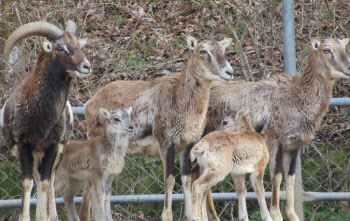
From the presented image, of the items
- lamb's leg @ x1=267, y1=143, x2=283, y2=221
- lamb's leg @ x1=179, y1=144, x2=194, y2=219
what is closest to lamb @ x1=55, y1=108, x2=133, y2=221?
lamb's leg @ x1=179, y1=144, x2=194, y2=219

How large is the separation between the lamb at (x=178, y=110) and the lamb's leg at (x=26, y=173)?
65.3 inches

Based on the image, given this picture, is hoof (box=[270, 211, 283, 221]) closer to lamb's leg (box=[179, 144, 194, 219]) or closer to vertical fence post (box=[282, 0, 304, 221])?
vertical fence post (box=[282, 0, 304, 221])

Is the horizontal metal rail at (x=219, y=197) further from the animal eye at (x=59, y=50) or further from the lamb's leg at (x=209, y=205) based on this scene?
the animal eye at (x=59, y=50)

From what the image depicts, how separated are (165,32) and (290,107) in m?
4.33

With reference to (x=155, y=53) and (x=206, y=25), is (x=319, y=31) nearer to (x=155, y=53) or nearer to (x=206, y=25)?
Result: (x=206, y=25)

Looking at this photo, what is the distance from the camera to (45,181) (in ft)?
25.2

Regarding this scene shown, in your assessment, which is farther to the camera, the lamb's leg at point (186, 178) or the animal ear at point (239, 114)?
the animal ear at point (239, 114)

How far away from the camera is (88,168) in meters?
8.45

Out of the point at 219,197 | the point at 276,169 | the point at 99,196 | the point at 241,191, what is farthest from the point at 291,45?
the point at 99,196

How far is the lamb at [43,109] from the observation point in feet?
24.6

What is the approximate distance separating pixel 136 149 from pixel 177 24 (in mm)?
4404

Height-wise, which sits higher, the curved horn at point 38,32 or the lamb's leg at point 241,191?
the curved horn at point 38,32

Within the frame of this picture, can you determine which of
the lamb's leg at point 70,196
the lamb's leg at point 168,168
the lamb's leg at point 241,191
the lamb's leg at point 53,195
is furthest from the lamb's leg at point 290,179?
the lamb's leg at point 53,195

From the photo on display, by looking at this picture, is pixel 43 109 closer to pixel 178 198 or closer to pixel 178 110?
pixel 178 110
